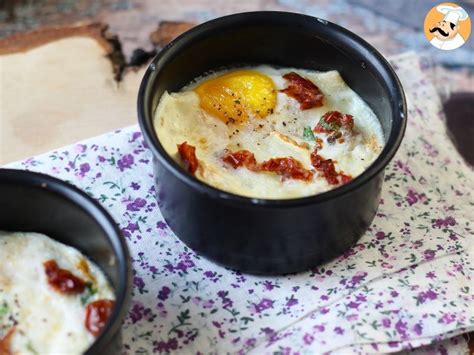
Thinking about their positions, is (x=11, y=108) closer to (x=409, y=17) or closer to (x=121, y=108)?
(x=121, y=108)

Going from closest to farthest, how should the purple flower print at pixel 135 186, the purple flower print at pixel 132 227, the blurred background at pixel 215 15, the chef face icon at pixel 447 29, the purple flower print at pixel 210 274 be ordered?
the purple flower print at pixel 210 274 → the purple flower print at pixel 132 227 → the purple flower print at pixel 135 186 → the blurred background at pixel 215 15 → the chef face icon at pixel 447 29

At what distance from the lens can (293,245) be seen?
222cm

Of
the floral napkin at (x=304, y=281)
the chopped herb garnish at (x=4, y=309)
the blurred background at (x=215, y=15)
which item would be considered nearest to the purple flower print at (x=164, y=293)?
the floral napkin at (x=304, y=281)

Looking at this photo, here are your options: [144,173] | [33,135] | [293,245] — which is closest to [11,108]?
[33,135]

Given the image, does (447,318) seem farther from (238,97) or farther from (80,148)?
(80,148)

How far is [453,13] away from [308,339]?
1.79 m

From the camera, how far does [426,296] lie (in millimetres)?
2295

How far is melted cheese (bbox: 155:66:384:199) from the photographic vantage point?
2.26 m

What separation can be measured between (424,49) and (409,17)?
0.19 metres

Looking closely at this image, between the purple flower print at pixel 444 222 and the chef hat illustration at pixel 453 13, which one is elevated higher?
the chef hat illustration at pixel 453 13

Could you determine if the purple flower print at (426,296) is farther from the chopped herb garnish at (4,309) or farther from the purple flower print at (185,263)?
the chopped herb garnish at (4,309)

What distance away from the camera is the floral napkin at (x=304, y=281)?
7.16 feet

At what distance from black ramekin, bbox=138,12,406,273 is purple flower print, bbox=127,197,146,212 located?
14 cm

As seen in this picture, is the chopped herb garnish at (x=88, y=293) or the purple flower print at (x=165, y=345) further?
the purple flower print at (x=165, y=345)
